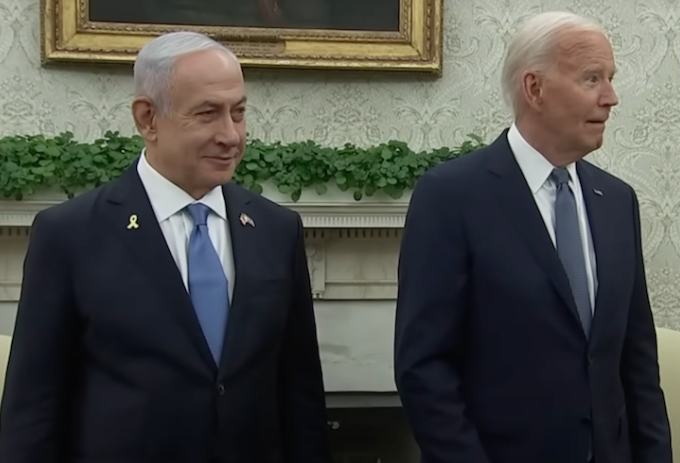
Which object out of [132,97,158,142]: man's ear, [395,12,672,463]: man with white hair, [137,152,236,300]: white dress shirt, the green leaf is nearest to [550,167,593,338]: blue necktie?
[395,12,672,463]: man with white hair

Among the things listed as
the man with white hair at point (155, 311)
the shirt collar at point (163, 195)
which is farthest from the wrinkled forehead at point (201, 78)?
the shirt collar at point (163, 195)

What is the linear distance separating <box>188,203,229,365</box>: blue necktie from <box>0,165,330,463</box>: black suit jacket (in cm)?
2

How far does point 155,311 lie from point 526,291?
62 cm

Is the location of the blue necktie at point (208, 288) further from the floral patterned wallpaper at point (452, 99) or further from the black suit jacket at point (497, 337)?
the floral patterned wallpaper at point (452, 99)

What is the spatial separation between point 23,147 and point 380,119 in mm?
1163

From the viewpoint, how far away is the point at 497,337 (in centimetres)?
146

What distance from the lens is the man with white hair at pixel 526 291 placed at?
4.74 ft

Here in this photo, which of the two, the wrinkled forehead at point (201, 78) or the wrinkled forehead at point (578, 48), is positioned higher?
the wrinkled forehead at point (578, 48)

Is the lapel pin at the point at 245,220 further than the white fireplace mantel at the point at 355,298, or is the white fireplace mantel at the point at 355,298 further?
the white fireplace mantel at the point at 355,298

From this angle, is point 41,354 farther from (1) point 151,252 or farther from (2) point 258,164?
(2) point 258,164

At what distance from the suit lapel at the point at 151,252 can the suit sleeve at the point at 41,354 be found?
0.34ft

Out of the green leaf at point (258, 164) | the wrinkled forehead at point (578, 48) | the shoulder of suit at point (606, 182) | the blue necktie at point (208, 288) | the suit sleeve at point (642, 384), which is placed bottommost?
the suit sleeve at point (642, 384)

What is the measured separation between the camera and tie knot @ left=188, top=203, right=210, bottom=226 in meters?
1.46

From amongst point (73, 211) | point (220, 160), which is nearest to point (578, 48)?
point (220, 160)
